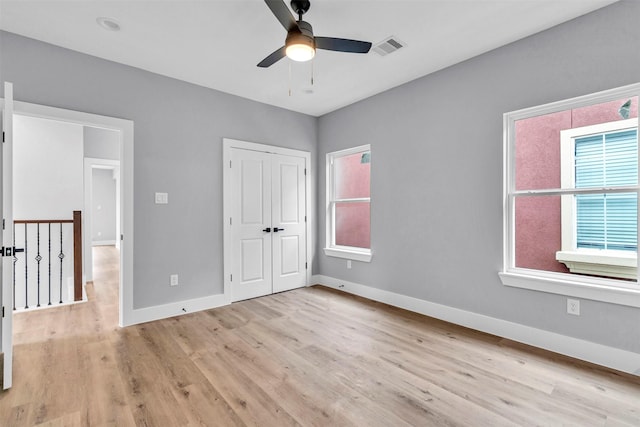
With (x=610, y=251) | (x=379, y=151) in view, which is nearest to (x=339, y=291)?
(x=379, y=151)

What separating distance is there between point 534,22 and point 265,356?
369cm

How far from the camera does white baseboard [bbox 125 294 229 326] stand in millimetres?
3355

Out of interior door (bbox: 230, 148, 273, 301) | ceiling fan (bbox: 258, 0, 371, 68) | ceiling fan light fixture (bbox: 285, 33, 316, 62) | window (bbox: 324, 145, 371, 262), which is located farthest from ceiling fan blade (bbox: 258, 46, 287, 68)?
window (bbox: 324, 145, 371, 262)

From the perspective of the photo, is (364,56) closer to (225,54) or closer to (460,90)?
(460,90)

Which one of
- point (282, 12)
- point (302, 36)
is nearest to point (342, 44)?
point (302, 36)

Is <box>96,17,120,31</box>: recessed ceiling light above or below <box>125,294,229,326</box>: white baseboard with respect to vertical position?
above

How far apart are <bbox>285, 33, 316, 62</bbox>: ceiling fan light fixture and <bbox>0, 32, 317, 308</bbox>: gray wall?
215cm

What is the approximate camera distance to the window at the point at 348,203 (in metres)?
4.67

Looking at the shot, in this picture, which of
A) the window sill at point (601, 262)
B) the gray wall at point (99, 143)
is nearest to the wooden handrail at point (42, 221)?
the gray wall at point (99, 143)

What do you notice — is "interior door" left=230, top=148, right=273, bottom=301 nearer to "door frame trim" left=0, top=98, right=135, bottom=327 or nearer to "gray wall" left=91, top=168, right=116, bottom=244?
"door frame trim" left=0, top=98, right=135, bottom=327

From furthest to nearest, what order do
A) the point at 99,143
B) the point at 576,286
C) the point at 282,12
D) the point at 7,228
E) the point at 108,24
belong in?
the point at 99,143, the point at 108,24, the point at 576,286, the point at 7,228, the point at 282,12

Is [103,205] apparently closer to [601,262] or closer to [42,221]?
[42,221]

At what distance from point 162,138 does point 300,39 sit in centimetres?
232

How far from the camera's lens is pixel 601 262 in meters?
2.68
